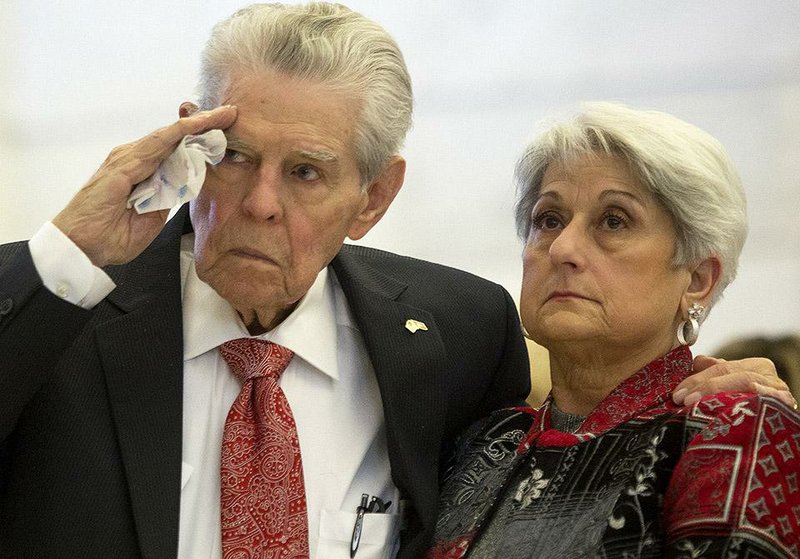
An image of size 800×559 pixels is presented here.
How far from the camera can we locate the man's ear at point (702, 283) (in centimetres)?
256

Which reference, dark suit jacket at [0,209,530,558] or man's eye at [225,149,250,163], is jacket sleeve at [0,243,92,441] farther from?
man's eye at [225,149,250,163]

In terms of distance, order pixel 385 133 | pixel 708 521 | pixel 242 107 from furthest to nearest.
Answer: pixel 385 133, pixel 242 107, pixel 708 521

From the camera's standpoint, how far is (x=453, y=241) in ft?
16.3

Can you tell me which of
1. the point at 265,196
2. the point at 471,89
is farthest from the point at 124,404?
the point at 471,89

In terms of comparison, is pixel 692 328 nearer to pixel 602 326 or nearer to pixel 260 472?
pixel 602 326

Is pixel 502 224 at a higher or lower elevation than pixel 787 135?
lower

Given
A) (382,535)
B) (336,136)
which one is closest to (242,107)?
(336,136)

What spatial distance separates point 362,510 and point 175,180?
2.45 feet

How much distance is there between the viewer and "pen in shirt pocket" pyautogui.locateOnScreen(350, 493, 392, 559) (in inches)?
94.4

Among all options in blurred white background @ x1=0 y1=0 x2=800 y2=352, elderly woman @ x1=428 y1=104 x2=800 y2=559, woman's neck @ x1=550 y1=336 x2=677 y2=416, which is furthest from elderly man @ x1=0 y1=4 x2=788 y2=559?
blurred white background @ x1=0 y1=0 x2=800 y2=352

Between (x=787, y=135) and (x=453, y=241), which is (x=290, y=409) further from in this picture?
(x=787, y=135)

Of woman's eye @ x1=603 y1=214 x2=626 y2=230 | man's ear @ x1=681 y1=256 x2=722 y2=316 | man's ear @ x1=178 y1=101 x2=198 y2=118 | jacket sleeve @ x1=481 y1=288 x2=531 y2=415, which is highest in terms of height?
man's ear @ x1=178 y1=101 x2=198 y2=118

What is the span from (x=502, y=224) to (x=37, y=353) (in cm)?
307

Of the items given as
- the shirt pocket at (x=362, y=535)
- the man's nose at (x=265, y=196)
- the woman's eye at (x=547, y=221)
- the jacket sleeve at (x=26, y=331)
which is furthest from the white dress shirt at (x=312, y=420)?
the woman's eye at (x=547, y=221)
